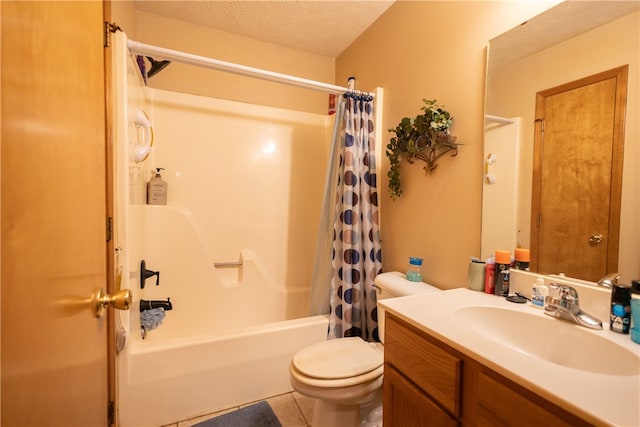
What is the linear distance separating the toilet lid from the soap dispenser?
1.48 meters

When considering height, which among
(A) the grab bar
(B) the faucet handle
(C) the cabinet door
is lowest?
(C) the cabinet door

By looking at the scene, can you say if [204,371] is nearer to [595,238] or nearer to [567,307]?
[567,307]

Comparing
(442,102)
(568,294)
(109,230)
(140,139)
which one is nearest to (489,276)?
(568,294)

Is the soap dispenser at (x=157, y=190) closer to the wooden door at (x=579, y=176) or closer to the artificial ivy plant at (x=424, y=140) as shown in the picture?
the artificial ivy plant at (x=424, y=140)

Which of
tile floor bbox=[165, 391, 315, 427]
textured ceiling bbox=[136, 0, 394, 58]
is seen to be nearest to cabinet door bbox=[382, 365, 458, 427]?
tile floor bbox=[165, 391, 315, 427]

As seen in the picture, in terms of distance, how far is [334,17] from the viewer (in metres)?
2.05

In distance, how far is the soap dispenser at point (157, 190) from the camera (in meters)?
2.00

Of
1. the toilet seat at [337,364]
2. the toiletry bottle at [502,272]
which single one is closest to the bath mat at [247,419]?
the toilet seat at [337,364]

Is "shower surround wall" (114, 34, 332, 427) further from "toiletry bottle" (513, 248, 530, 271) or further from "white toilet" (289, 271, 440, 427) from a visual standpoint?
"toiletry bottle" (513, 248, 530, 271)

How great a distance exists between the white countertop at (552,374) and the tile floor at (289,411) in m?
1.03

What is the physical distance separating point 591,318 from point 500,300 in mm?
286

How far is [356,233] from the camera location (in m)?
1.81

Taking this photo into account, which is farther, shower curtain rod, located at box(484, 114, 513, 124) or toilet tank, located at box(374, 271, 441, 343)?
toilet tank, located at box(374, 271, 441, 343)

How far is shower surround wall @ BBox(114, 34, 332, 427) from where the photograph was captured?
57.2 inches
